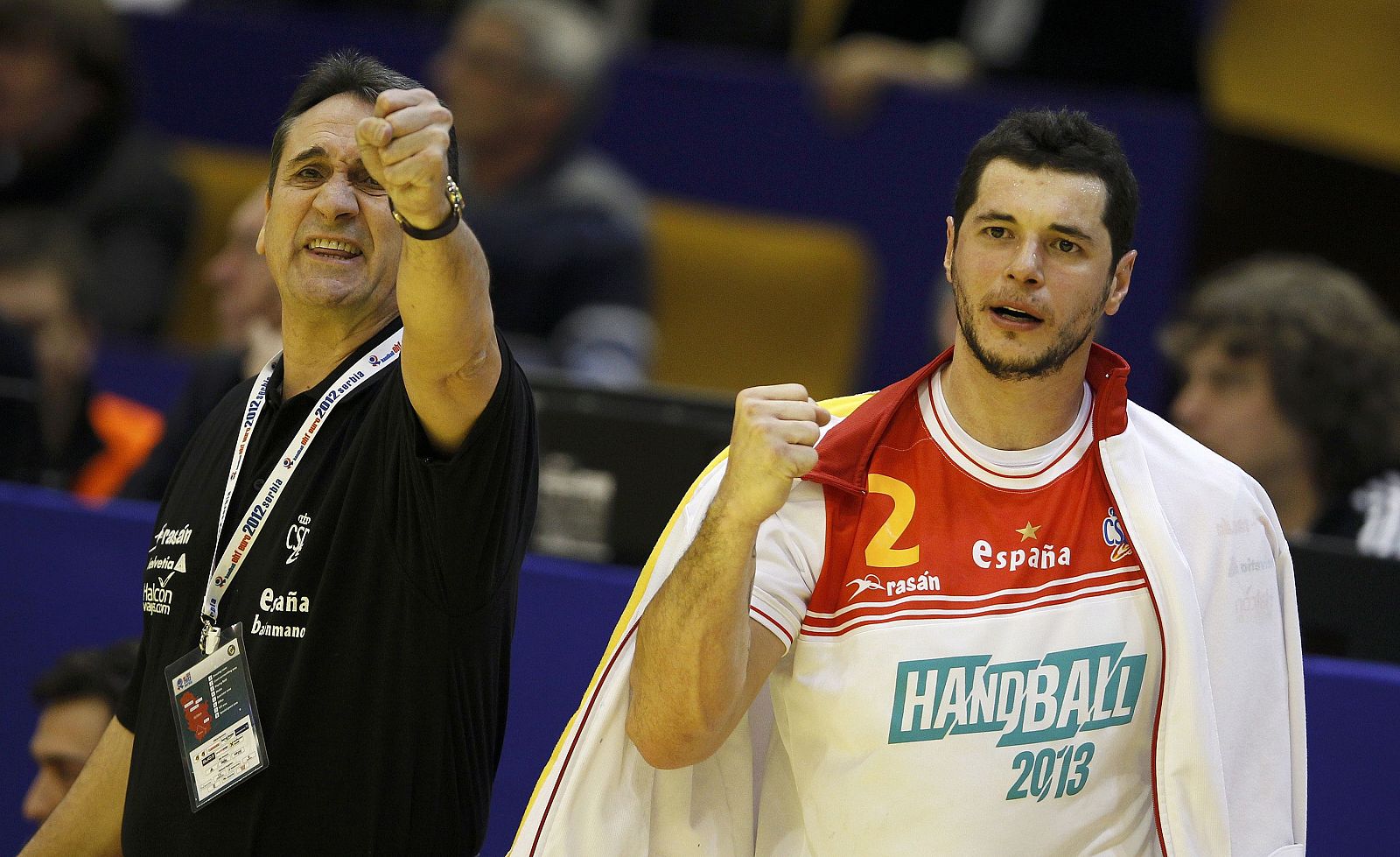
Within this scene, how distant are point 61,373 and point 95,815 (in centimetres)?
218

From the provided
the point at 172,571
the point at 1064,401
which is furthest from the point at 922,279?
the point at 172,571

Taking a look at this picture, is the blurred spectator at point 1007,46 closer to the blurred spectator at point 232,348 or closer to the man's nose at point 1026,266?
the blurred spectator at point 232,348

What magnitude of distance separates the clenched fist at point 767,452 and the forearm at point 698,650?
2 cm

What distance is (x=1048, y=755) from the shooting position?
7.41 feet

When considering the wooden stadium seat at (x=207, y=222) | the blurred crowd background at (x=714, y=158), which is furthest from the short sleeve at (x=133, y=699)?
the wooden stadium seat at (x=207, y=222)

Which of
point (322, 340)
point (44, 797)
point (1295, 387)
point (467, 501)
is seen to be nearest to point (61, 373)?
point (44, 797)

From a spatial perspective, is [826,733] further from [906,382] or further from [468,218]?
[468,218]

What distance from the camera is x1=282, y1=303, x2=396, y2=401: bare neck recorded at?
233 centimetres

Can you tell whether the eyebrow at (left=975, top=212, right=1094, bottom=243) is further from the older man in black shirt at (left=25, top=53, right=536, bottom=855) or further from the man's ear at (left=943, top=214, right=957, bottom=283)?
the older man in black shirt at (left=25, top=53, right=536, bottom=855)

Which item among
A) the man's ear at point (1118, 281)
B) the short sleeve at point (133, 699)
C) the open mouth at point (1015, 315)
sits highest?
the man's ear at point (1118, 281)

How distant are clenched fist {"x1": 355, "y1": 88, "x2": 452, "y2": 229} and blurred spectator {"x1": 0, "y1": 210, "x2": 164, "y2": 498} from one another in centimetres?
235

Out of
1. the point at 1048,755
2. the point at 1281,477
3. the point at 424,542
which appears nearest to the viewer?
the point at 424,542

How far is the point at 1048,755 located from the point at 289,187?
1.27 meters

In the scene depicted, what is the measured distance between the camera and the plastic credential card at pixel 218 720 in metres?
2.20
